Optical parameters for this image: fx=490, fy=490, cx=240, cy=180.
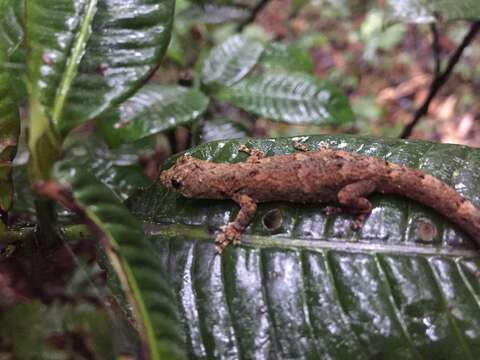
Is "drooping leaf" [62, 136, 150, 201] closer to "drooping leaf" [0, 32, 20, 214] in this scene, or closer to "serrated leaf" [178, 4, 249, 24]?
"drooping leaf" [0, 32, 20, 214]

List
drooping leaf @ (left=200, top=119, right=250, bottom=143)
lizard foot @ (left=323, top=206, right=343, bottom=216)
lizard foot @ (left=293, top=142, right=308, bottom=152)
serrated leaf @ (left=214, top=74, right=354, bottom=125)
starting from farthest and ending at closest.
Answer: drooping leaf @ (left=200, top=119, right=250, bottom=143) → serrated leaf @ (left=214, top=74, right=354, bottom=125) → lizard foot @ (left=293, top=142, right=308, bottom=152) → lizard foot @ (left=323, top=206, right=343, bottom=216)

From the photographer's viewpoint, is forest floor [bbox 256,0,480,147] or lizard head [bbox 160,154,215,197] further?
forest floor [bbox 256,0,480,147]

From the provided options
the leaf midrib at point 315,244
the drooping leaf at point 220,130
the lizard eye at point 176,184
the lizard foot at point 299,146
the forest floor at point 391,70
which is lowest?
the forest floor at point 391,70

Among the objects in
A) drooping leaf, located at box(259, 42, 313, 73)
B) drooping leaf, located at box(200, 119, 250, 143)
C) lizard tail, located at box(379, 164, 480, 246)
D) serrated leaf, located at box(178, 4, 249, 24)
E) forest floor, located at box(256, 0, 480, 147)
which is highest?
serrated leaf, located at box(178, 4, 249, 24)

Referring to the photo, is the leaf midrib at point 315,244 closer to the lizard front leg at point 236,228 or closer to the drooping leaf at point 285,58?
the lizard front leg at point 236,228

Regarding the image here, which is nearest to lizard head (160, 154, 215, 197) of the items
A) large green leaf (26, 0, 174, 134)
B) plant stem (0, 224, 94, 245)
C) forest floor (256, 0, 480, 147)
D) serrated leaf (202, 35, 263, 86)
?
plant stem (0, 224, 94, 245)

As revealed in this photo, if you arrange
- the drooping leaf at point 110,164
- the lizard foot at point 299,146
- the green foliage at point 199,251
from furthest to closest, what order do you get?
the drooping leaf at point 110,164, the lizard foot at point 299,146, the green foliage at point 199,251

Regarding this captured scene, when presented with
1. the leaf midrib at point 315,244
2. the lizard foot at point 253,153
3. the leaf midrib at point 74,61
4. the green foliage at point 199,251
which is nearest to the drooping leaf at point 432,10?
the green foliage at point 199,251

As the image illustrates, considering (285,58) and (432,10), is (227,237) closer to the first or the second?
(432,10)
